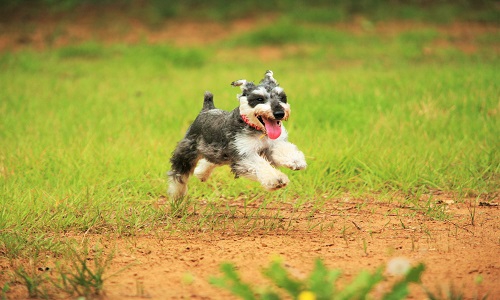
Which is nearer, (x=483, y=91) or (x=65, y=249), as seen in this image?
(x=65, y=249)

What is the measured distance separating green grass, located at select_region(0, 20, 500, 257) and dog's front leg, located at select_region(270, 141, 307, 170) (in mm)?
564

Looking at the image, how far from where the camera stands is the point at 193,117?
30.4 feet

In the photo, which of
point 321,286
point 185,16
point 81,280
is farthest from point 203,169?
point 185,16

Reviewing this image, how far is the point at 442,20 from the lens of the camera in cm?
1664

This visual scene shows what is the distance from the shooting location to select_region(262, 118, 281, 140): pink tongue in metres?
5.14

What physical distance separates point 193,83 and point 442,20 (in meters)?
7.43

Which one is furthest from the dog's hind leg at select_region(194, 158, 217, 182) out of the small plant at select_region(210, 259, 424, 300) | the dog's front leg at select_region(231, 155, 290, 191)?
the small plant at select_region(210, 259, 424, 300)

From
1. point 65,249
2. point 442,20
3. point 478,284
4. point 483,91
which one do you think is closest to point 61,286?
point 65,249

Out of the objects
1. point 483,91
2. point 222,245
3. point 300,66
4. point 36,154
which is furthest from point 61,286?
point 300,66

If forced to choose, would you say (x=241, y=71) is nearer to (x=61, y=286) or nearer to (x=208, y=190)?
(x=208, y=190)

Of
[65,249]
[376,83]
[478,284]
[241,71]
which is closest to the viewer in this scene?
[478,284]

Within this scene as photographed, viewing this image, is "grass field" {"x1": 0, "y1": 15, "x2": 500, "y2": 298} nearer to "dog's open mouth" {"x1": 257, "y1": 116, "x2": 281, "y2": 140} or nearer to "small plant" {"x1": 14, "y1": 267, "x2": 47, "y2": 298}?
"small plant" {"x1": 14, "y1": 267, "x2": 47, "y2": 298}

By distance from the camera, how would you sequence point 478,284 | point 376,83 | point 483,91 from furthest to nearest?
point 376,83, point 483,91, point 478,284

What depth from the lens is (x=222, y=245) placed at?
17.0 ft
